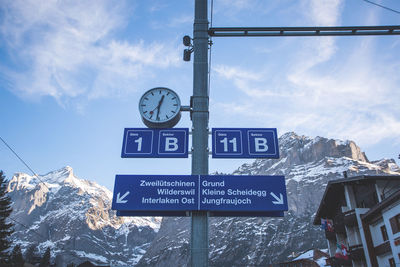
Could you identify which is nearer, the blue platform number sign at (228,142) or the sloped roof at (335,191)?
the blue platform number sign at (228,142)

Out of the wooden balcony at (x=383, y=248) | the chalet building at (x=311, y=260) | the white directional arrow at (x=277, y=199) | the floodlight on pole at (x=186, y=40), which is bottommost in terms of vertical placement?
the white directional arrow at (x=277, y=199)

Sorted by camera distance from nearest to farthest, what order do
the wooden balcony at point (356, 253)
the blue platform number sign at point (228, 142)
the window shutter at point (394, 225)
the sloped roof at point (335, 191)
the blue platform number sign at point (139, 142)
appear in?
the blue platform number sign at point (228, 142) < the blue platform number sign at point (139, 142) < the window shutter at point (394, 225) < the wooden balcony at point (356, 253) < the sloped roof at point (335, 191)

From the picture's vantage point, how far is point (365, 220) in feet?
108

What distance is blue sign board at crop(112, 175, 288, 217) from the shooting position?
29.0 ft

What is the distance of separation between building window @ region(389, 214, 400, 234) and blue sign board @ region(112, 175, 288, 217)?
22.2m

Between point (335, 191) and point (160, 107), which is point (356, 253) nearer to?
point (335, 191)

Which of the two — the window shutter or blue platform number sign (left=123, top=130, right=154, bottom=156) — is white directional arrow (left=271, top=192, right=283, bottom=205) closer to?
blue platform number sign (left=123, top=130, right=154, bottom=156)

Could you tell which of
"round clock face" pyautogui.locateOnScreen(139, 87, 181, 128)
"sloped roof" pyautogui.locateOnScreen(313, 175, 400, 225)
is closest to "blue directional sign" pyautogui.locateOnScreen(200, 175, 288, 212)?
"round clock face" pyautogui.locateOnScreen(139, 87, 181, 128)

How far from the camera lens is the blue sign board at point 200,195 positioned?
8844 millimetres

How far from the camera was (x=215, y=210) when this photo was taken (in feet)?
28.6

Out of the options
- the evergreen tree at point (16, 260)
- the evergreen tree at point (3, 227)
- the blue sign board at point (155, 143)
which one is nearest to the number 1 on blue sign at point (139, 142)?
the blue sign board at point (155, 143)

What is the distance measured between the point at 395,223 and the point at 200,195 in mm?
24118

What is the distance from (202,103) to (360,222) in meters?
29.5

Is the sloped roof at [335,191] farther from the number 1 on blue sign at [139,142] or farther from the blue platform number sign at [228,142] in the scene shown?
the number 1 on blue sign at [139,142]
